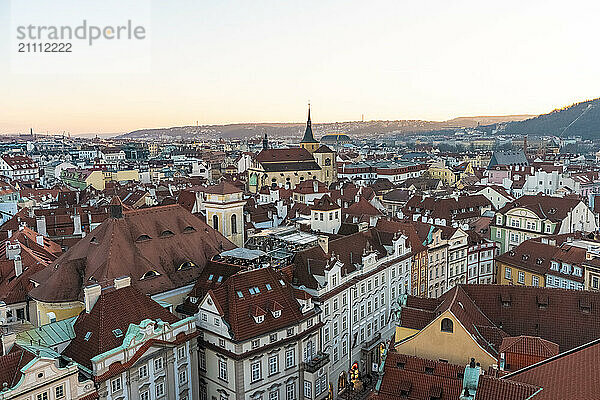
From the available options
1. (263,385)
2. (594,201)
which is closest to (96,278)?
Answer: (263,385)

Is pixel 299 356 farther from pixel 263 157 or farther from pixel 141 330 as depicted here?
pixel 263 157

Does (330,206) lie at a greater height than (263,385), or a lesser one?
greater

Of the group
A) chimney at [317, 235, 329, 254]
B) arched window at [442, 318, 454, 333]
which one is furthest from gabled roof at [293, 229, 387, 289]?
arched window at [442, 318, 454, 333]

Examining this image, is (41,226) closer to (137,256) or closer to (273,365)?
(137,256)

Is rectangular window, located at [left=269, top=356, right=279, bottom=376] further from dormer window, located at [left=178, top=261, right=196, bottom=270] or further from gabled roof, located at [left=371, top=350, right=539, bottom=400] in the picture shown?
dormer window, located at [left=178, top=261, right=196, bottom=270]

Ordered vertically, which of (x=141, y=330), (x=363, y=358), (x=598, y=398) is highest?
(x=598, y=398)

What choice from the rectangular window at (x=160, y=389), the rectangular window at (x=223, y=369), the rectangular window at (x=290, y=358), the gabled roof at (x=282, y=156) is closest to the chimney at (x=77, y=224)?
the rectangular window at (x=160, y=389)

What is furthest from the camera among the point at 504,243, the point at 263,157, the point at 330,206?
the point at 263,157
